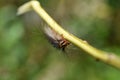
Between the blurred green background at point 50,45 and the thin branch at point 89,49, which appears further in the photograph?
the blurred green background at point 50,45

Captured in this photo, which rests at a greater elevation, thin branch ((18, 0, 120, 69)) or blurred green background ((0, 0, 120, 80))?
blurred green background ((0, 0, 120, 80))

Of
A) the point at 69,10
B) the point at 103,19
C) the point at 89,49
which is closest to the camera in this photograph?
the point at 89,49

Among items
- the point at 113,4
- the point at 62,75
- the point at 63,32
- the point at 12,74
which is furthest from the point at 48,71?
the point at 63,32

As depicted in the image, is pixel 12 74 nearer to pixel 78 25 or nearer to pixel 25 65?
pixel 25 65

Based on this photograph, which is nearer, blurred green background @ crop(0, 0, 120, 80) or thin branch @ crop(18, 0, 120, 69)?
thin branch @ crop(18, 0, 120, 69)

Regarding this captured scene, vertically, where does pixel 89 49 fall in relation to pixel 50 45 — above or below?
below

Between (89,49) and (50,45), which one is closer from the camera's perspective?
(89,49)

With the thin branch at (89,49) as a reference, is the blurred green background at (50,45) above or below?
above

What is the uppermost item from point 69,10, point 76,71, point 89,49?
point 69,10
